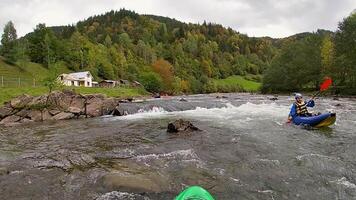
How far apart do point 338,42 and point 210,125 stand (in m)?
50.7

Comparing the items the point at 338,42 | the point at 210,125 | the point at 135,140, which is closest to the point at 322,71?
the point at 338,42

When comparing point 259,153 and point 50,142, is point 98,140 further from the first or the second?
point 259,153

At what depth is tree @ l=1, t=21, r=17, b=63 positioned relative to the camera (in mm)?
88250

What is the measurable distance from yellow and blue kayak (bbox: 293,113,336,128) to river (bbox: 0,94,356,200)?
0.53 metres

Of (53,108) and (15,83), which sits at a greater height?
(15,83)

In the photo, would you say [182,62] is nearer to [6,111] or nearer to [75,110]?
[75,110]

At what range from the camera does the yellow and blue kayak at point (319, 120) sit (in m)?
20.2

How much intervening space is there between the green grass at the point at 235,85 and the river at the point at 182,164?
11385cm

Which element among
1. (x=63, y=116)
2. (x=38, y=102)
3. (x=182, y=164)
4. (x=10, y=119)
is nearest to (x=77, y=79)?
(x=38, y=102)

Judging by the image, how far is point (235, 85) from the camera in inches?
5955

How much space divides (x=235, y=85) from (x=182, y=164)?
5570 inches

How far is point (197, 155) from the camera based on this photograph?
13.9 m

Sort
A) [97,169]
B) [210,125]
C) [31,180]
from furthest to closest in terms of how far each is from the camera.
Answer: [210,125], [97,169], [31,180]

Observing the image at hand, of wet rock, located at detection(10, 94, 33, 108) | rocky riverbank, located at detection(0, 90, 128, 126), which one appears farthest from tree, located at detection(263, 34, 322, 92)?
wet rock, located at detection(10, 94, 33, 108)
